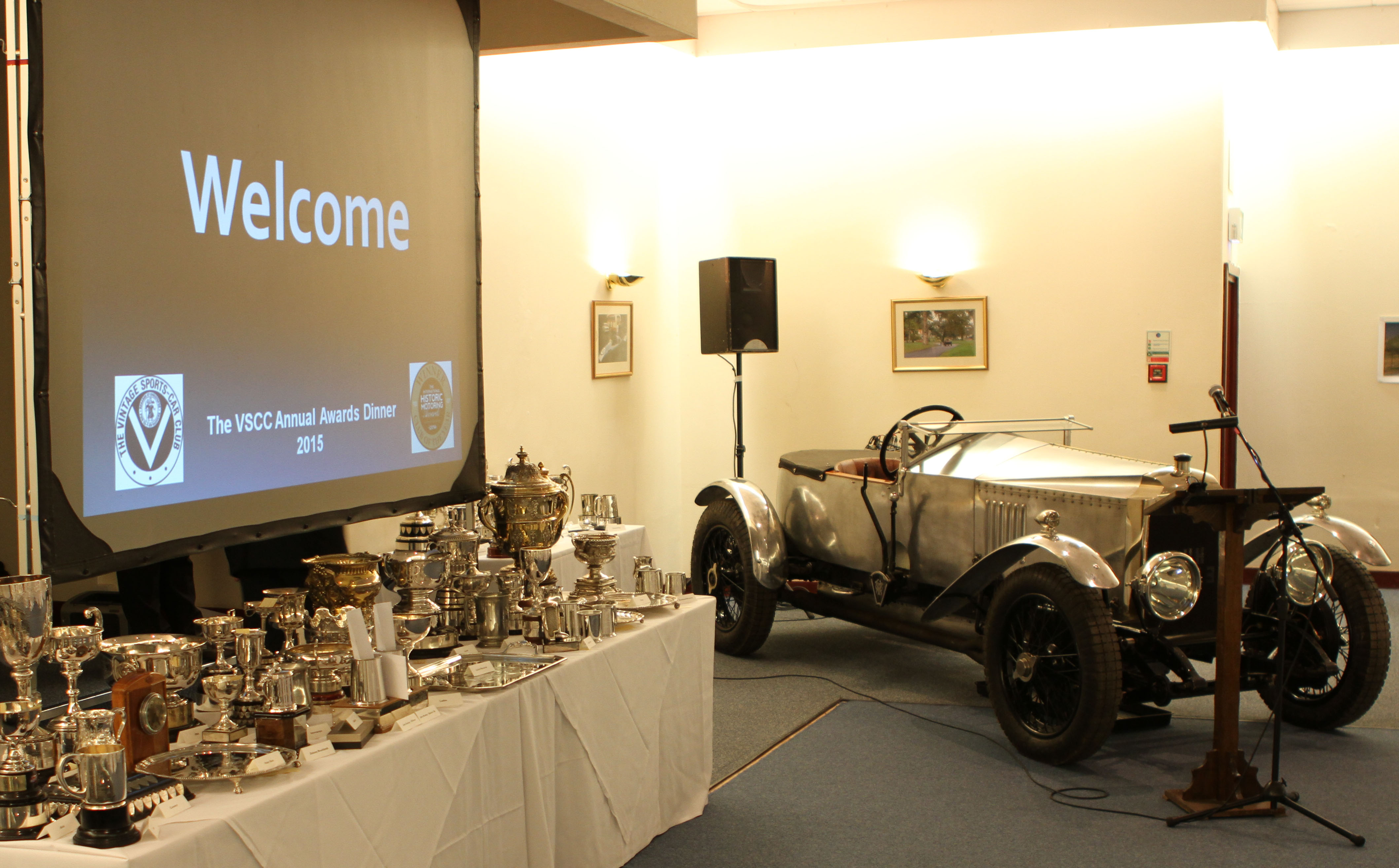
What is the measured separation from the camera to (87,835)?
163 cm

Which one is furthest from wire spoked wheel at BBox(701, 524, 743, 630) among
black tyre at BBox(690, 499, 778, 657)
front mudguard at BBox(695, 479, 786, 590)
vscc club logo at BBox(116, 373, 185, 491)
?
vscc club logo at BBox(116, 373, 185, 491)

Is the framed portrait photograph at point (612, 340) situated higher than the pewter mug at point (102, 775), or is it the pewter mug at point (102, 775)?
the framed portrait photograph at point (612, 340)

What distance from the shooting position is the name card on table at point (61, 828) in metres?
1.68

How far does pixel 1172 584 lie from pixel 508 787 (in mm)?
2537

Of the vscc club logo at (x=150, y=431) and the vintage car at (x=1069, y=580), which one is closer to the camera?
the vscc club logo at (x=150, y=431)

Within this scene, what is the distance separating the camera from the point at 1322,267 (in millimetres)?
7758

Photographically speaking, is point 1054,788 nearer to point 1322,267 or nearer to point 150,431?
point 150,431

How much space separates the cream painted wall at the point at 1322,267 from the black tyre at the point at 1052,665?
15.8 ft

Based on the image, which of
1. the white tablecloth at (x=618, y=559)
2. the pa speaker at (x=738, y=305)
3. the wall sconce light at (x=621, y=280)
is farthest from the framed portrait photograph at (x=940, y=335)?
the white tablecloth at (x=618, y=559)

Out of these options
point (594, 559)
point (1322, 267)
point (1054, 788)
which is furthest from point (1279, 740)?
point (1322, 267)

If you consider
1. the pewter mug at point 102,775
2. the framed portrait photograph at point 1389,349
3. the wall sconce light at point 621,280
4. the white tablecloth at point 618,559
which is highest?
the wall sconce light at point 621,280

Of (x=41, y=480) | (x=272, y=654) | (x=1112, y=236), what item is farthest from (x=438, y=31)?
(x=1112, y=236)

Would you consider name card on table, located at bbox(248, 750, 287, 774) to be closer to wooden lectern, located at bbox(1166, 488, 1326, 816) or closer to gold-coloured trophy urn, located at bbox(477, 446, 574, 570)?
gold-coloured trophy urn, located at bbox(477, 446, 574, 570)

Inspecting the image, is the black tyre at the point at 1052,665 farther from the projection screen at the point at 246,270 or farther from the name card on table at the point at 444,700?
the name card on table at the point at 444,700
